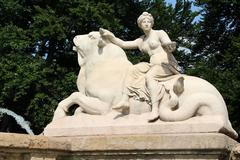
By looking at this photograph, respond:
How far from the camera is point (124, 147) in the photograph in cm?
645

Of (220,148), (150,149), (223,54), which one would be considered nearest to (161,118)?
(150,149)

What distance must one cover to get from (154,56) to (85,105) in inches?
47.2

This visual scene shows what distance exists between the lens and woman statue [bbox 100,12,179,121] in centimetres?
696

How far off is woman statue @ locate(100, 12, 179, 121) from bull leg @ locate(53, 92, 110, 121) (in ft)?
0.99

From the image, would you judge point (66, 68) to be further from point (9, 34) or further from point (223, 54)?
point (223, 54)

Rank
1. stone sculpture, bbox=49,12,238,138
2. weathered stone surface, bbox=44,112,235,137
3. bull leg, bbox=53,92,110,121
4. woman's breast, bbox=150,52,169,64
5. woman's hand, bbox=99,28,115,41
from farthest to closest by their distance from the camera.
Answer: woman's hand, bbox=99,28,115,41
woman's breast, bbox=150,52,169,64
bull leg, bbox=53,92,110,121
stone sculpture, bbox=49,12,238,138
weathered stone surface, bbox=44,112,235,137

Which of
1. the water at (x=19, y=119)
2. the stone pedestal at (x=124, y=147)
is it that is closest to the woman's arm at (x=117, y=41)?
the stone pedestal at (x=124, y=147)

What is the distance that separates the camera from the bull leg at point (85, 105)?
23.7 ft

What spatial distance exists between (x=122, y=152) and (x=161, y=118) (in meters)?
0.71

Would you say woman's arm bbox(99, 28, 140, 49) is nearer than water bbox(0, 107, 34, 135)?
Yes

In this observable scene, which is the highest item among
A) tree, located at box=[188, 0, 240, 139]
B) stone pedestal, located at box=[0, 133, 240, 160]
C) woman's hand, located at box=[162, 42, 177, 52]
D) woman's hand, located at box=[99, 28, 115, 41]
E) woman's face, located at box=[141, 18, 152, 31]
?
woman's face, located at box=[141, 18, 152, 31]

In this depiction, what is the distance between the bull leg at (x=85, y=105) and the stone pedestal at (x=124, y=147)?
1.96ft

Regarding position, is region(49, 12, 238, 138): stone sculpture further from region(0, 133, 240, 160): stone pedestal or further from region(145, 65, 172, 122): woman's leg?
region(0, 133, 240, 160): stone pedestal

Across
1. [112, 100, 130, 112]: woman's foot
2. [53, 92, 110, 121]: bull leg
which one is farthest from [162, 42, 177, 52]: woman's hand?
[53, 92, 110, 121]: bull leg
